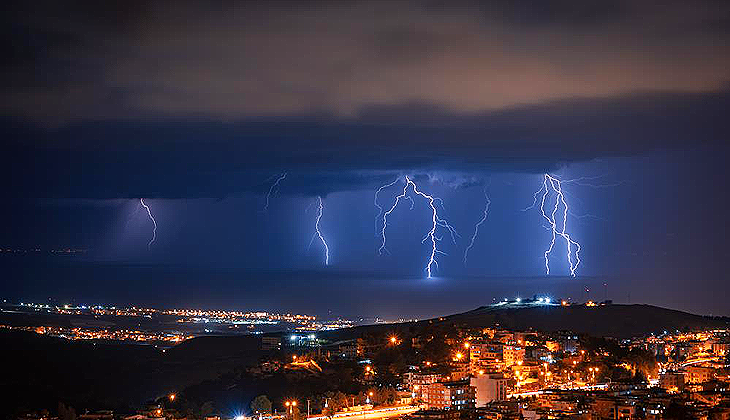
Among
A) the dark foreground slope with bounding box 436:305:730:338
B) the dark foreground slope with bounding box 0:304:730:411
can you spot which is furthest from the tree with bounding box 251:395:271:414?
the dark foreground slope with bounding box 436:305:730:338

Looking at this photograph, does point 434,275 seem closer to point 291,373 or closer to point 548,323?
point 548,323

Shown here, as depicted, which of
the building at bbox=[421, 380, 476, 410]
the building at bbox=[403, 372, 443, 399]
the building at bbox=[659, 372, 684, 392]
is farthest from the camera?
the building at bbox=[659, 372, 684, 392]

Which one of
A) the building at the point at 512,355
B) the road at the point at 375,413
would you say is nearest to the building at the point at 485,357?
the building at the point at 512,355

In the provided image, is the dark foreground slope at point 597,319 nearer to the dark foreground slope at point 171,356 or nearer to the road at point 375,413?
the dark foreground slope at point 171,356

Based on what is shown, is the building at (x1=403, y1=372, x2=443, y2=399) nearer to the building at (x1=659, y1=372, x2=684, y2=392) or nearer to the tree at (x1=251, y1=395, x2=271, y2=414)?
the tree at (x1=251, y1=395, x2=271, y2=414)

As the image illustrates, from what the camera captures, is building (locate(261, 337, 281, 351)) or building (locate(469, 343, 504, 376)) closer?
building (locate(469, 343, 504, 376))

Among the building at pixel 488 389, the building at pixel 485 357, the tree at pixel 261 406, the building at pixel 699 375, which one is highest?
the building at pixel 485 357

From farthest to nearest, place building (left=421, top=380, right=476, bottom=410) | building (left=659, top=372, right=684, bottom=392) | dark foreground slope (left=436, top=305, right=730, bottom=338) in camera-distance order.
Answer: dark foreground slope (left=436, top=305, right=730, bottom=338) < building (left=659, top=372, right=684, bottom=392) < building (left=421, top=380, right=476, bottom=410)

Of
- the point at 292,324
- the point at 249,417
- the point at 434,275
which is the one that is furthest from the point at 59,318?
the point at 434,275
